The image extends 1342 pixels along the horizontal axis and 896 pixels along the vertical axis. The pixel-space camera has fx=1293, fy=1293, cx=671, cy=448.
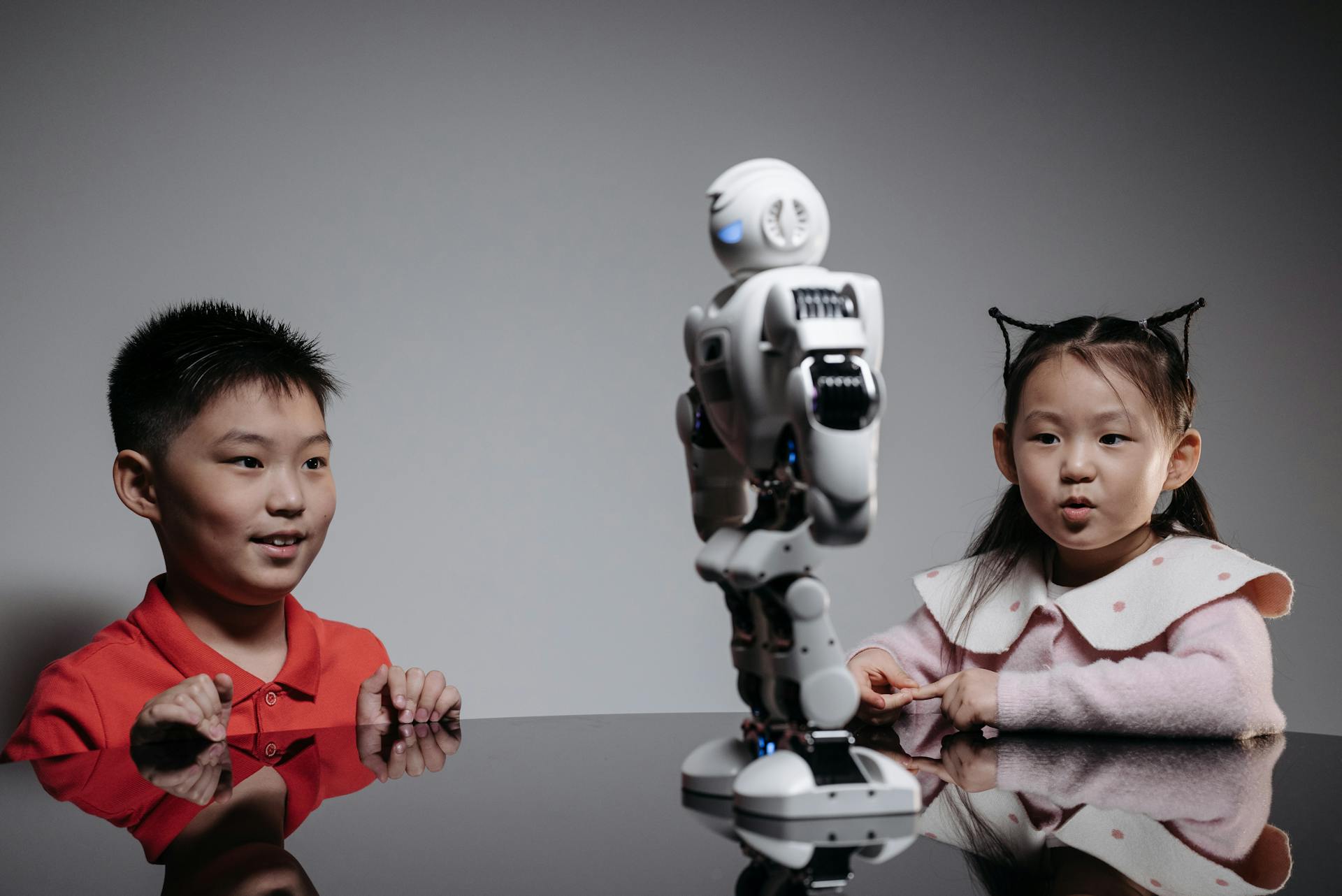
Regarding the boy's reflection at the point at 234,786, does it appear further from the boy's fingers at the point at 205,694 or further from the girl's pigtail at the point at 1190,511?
the girl's pigtail at the point at 1190,511

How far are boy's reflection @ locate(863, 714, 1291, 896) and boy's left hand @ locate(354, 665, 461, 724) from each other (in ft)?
1.39

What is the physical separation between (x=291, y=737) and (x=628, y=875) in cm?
58

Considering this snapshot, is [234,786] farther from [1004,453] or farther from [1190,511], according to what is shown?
[1190,511]

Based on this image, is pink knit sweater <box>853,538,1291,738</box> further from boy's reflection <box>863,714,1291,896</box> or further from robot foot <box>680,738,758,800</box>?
robot foot <box>680,738,758,800</box>

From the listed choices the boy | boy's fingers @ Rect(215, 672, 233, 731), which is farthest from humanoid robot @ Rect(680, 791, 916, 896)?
the boy

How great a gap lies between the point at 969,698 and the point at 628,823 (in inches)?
17.1

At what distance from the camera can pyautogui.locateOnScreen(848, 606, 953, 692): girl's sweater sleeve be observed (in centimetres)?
131

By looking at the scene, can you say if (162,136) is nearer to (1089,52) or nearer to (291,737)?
(291,737)

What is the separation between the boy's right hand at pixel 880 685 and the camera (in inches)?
45.3

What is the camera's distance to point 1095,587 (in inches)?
48.1

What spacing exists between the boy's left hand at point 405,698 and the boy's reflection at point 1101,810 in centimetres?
42

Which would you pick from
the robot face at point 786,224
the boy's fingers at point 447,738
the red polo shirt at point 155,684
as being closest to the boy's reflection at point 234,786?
the boy's fingers at point 447,738

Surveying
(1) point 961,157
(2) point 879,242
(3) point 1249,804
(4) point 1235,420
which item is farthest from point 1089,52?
(3) point 1249,804

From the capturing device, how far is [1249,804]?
83cm
